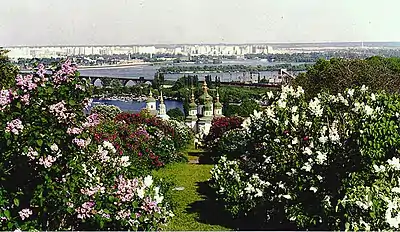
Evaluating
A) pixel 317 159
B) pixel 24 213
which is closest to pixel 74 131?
pixel 24 213

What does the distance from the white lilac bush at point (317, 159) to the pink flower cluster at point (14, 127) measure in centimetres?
328

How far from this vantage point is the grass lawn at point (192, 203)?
10258mm

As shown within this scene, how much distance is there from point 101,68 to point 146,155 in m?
113

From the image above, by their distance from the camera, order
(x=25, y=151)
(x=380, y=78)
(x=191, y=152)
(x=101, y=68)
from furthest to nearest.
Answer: (x=101, y=68)
(x=191, y=152)
(x=380, y=78)
(x=25, y=151)

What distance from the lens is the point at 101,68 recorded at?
417 ft

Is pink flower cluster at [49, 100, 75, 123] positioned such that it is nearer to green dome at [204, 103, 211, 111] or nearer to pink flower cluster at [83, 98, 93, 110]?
pink flower cluster at [83, 98, 93, 110]

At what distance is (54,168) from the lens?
4.58 meters

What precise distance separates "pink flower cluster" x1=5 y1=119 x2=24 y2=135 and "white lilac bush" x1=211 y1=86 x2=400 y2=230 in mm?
3279

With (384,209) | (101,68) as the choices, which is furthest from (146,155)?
(101,68)

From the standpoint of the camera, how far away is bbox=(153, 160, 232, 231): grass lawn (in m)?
10.3

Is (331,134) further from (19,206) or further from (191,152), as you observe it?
(191,152)

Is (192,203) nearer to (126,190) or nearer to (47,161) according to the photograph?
(126,190)

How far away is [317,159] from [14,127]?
4.88m

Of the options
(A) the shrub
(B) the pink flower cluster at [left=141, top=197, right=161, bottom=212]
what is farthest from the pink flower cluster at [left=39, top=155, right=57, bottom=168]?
(A) the shrub
